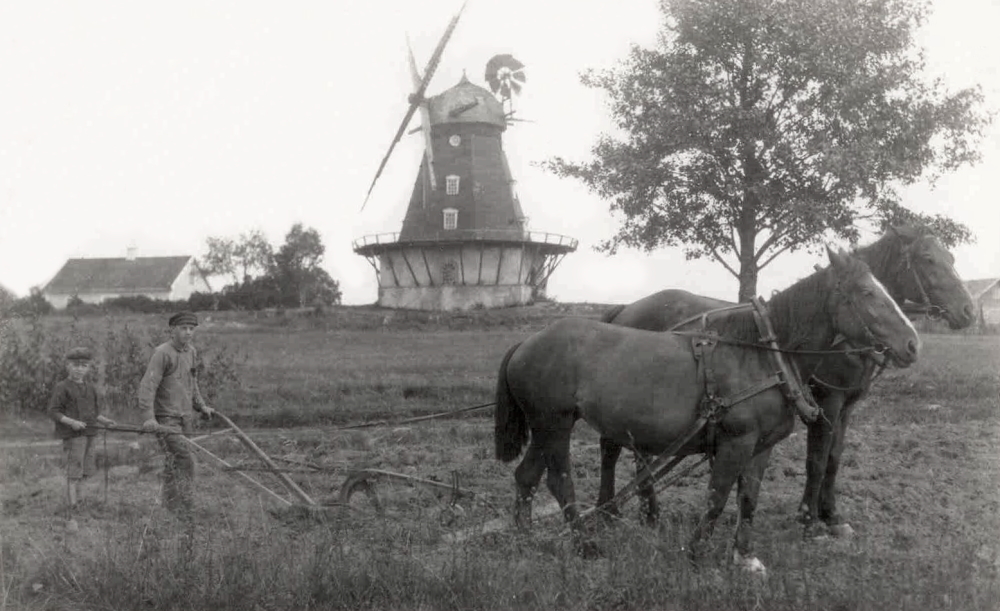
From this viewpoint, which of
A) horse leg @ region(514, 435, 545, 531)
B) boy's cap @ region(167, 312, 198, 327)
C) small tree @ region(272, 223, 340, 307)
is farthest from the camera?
small tree @ region(272, 223, 340, 307)

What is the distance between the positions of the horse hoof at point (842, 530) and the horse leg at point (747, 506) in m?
1.36

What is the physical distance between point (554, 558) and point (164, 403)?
13.4 ft

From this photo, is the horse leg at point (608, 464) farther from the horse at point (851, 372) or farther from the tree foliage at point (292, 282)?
the tree foliage at point (292, 282)

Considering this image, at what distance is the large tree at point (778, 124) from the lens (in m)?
18.1

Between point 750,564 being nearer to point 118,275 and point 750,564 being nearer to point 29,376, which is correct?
point 29,376

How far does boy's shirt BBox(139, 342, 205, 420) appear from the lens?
7.73 m

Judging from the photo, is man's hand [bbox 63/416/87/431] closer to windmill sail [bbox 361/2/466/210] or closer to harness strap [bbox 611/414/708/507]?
harness strap [bbox 611/414/708/507]

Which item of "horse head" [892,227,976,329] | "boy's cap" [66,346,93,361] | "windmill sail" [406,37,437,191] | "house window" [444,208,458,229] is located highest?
"windmill sail" [406,37,437,191]

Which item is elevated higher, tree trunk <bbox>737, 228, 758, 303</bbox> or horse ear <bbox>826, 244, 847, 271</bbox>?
tree trunk <bbox>737, 228, 758, 303</bbox>

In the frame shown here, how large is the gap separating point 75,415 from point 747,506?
5804 mm

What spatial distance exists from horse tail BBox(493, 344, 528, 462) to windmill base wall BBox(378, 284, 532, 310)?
33.9 meters

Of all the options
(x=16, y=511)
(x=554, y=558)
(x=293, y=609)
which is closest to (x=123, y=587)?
(x=293, y=609)

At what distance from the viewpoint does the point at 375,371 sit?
19172 millimetres

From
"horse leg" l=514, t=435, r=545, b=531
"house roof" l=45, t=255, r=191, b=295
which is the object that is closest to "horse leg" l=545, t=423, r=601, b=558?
"horse leg" l=514, t=435, r=545, b=531
